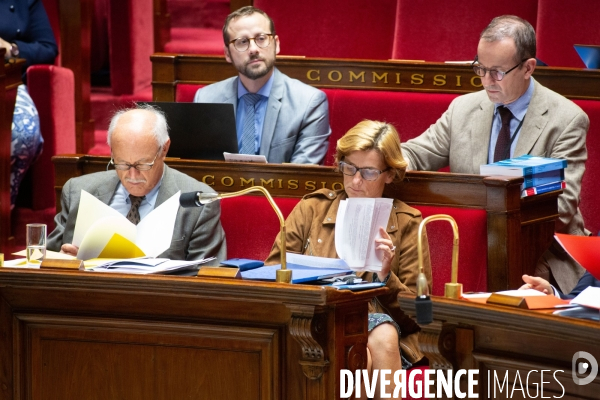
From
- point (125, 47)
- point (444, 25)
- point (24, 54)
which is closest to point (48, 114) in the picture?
point (24, 54)

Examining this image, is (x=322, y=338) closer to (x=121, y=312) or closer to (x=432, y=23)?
(x=121, y=312)

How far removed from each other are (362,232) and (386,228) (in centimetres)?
17

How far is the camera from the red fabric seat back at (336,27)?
3951 mm

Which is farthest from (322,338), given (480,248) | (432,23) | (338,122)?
(432,23)

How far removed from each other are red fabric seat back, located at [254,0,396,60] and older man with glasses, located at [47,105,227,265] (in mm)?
1417

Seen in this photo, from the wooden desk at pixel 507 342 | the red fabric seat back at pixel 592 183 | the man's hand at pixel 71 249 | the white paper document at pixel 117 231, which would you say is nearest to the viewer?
the wooden desk at pixel 507 342

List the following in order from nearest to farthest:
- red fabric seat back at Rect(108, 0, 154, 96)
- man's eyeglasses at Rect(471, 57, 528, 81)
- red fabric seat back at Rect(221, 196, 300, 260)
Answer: red fabric seat back at Rect(221, 196, 300, 260) → man's eyeglasses at Rect(471, 57, 528, 81) → red fabric seat back at Rect(108, 0, 154, 96)

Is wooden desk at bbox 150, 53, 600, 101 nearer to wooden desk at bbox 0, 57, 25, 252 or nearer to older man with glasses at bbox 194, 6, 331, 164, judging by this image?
older man with glasses at bbox 194, 6, 331, 164

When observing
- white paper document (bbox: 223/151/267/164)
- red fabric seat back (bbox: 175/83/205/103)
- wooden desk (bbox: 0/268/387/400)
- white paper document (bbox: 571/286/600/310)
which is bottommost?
wooden desk (bbox: 0/268/387/400)

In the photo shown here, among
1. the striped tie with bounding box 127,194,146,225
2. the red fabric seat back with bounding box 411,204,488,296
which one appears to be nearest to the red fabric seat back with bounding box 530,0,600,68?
the red fabric seat back with bounding box 411,204,488,296

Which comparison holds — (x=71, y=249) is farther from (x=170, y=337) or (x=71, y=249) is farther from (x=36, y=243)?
(x=170, y=337)

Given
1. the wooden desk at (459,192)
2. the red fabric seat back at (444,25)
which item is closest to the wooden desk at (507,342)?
the wooden desk at (459,192)

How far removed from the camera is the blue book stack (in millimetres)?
2537

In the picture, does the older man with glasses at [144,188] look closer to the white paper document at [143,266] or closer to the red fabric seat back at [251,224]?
the red fabric seat back at [251,224]
